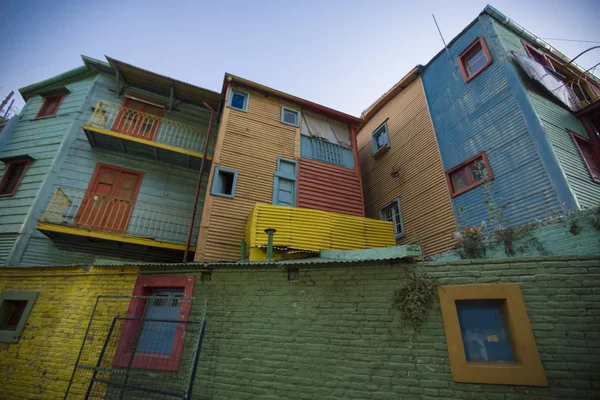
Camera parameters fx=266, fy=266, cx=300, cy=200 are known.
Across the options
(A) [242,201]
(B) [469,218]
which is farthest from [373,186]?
(A) [242,201]

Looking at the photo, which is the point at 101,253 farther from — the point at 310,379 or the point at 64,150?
the point at 310,379

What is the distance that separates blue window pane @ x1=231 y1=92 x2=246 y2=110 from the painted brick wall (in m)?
7.58

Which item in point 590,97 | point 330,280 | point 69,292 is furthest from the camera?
point 590,97

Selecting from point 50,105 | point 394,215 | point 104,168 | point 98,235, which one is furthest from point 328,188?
point 50,105

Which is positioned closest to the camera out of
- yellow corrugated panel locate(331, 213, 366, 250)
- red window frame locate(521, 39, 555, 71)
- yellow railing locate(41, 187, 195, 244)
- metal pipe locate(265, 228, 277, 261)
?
metal pipe locate(265, 228, 277, 261)

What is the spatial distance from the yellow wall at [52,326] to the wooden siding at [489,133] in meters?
10.4

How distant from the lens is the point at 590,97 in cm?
1067

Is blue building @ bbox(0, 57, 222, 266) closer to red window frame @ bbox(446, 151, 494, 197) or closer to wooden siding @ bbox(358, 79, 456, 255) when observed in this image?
wooden siding @ bbox(358, 79, 456, 255)

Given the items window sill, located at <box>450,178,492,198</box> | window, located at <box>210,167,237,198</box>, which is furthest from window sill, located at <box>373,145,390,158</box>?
window, located at <box>210,167,237,198</box>

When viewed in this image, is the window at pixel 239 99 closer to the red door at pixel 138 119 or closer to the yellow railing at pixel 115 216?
the red door at pixel 138 119

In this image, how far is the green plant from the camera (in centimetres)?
460

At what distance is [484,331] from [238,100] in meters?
11.1

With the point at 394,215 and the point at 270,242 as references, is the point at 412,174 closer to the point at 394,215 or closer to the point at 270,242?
the point at 394,215

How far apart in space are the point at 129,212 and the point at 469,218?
11454 mm
